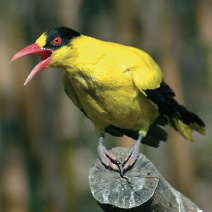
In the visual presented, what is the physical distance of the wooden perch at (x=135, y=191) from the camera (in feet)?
11.0

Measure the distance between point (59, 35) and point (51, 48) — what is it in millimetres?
143

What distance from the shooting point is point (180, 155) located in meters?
8.26

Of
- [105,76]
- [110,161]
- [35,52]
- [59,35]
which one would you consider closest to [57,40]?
[59,35]

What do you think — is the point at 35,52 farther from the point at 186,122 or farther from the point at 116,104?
the point at 186,122

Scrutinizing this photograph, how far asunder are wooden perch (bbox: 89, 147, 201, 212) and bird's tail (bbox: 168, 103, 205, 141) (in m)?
1.41

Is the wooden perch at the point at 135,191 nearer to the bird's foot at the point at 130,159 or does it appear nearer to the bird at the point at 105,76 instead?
the bird's foot at the point at 130,159

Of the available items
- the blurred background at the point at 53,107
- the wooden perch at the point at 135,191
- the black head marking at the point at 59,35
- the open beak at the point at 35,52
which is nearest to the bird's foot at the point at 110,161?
the wooden perch at the point at 135,191

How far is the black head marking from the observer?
4250 mm

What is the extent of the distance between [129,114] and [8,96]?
13.8ft

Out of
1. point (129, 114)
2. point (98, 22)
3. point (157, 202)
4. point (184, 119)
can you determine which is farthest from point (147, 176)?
point (98, 22)

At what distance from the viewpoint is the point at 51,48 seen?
4266 mm

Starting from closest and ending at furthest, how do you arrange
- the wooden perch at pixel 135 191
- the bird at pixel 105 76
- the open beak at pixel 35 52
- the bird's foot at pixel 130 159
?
the wooden perch at pixel 135 191 < the bird's foot at pixel 130 159 < the open beak at pixel 35 52 < the bird at pixel 105 76

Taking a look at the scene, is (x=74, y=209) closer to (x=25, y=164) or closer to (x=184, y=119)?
(x=25, y=164)

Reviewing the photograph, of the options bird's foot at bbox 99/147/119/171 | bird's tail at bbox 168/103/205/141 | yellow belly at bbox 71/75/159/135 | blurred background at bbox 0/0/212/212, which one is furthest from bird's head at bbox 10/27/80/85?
blurred background at bbox 0/0/212/212
